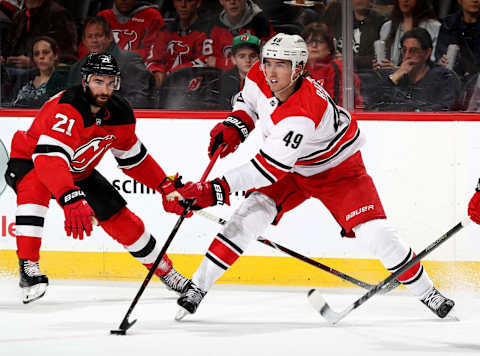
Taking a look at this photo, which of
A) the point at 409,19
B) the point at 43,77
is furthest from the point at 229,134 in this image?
the point at 43,77

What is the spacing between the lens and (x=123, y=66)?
4.56 m

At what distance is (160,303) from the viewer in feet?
12.6

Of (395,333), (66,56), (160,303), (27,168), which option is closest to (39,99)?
(66,56)

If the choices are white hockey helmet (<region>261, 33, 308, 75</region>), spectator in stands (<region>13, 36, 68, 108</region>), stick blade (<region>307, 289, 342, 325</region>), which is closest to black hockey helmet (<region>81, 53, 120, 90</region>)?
white hockey helmet (<region>261, 33, 308, 75</region>)

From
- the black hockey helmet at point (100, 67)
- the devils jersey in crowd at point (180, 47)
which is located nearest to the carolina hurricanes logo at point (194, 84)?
the devils jersey in crowd at point (180, 47)

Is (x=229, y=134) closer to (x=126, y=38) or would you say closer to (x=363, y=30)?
(x=363, y=30)

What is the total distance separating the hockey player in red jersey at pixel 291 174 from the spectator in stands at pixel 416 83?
860 mm

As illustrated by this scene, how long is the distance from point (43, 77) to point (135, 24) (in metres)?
0.58

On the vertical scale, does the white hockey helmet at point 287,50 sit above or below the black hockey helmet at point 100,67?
above

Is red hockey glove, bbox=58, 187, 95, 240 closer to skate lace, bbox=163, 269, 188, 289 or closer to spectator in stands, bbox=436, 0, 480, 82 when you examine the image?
skate lace, bbox=163, 269, 188, 289

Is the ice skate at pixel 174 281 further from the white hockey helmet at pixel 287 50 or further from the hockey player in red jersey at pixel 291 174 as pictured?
the white hockey helmet at pixel 287 50

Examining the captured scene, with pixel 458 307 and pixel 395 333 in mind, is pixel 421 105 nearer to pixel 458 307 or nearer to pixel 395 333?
pixel 458 307

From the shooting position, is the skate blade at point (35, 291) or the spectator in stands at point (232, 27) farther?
the spectator in stands at point (232, 27)

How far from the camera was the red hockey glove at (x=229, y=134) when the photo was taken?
11.7 ft
